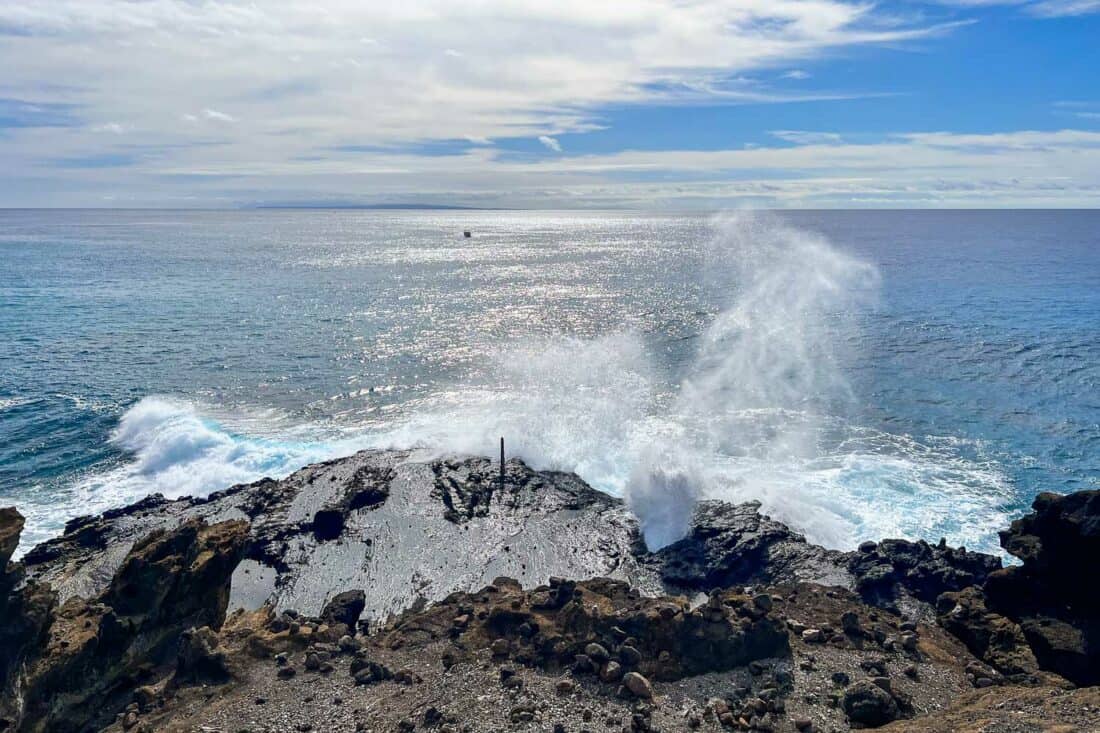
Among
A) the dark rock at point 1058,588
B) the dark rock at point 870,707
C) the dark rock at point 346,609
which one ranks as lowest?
the dark rock at point 346,609

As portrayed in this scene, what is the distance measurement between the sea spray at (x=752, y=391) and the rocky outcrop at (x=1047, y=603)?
12593 millimetres

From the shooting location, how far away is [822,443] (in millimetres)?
45812

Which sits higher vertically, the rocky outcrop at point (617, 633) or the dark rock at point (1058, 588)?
the dark rock at point (1058, 588)

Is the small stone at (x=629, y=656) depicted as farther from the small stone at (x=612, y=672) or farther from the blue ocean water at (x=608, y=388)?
the blue ocean water at (x=608, y=388)

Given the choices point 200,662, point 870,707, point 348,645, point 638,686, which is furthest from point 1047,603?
point 200,662

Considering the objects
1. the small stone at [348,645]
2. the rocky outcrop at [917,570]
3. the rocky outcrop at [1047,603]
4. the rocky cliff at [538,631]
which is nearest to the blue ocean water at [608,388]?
the rocky outcrop at [917,570]

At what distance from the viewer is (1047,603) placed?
2375cm

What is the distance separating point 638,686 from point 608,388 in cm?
3727

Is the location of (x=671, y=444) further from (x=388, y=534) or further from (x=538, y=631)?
(x=538, y=631)

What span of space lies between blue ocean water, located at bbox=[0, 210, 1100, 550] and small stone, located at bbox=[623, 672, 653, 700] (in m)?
13.9

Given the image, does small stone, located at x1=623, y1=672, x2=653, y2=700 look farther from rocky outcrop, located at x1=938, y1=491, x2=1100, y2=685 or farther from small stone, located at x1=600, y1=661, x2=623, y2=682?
rocky outcrop, located at x1=938, y1=491, x2=1100, y2=685

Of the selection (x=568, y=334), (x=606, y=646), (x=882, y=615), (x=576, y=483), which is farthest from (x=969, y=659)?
(x=568, y=334)

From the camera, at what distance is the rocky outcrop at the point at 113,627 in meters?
20.6

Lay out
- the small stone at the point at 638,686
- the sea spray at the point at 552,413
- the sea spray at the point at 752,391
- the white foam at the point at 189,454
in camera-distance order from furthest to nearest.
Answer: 1. the sea spray at the point at 552,413
2. the white foam at the point at 189,454
3. the sea spray at the point at 752,391
4. the small stone at the point at 638,686
